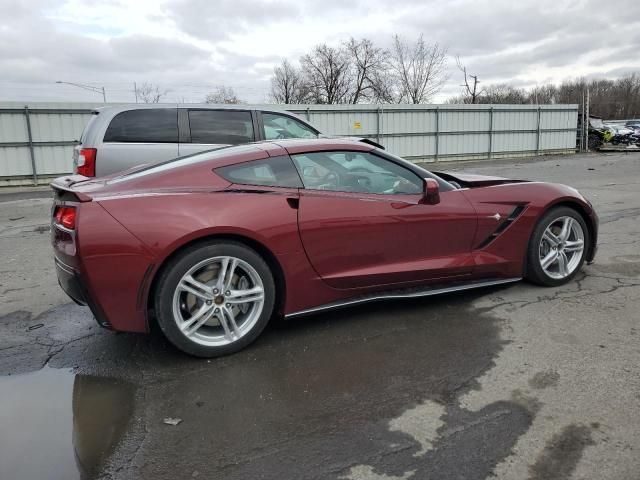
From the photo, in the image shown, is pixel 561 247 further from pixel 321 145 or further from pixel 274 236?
pixel 274 236

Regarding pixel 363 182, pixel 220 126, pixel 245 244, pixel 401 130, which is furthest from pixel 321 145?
pixel 401 130

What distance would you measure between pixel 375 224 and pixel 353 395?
1276 millimetres

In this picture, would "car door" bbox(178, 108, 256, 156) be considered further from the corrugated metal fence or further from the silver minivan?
the corrugated metal fence

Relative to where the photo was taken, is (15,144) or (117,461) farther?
(15,144)

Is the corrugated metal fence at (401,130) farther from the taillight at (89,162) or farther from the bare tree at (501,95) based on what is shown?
the bare tree at (501,95)

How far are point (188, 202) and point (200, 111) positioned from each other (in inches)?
185

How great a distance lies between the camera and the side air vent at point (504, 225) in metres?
4.12

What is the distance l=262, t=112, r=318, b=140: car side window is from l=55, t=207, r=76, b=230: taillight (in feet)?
15.5

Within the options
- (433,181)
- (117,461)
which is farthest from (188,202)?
(433,181)

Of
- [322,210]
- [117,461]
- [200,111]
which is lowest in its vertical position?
[117,461]

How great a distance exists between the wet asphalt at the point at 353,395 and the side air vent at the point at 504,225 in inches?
18.9

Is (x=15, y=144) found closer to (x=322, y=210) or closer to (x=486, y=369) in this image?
(x=322, y=210)

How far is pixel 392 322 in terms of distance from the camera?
150 inches

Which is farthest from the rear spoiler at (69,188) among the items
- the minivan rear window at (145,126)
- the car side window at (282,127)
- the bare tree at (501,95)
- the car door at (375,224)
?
the bare tree at (501,95)
